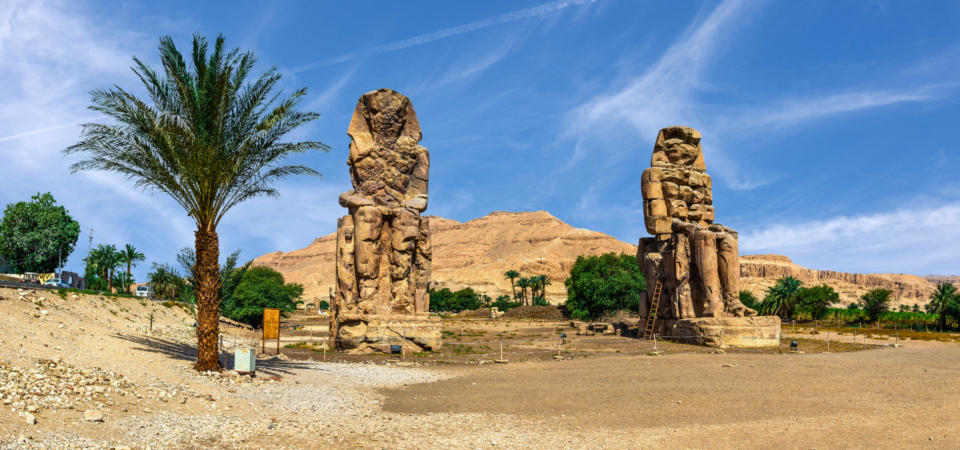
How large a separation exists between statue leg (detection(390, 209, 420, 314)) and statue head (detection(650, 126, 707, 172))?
9163 mm

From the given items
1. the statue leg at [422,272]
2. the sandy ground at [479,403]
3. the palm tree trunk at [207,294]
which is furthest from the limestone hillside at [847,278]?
the palm tree trunk at [207,294]

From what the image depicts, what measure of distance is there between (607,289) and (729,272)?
23344mm

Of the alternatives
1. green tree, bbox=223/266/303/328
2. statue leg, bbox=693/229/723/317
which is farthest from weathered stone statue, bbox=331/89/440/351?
green tree, bbox=223/266/303/328

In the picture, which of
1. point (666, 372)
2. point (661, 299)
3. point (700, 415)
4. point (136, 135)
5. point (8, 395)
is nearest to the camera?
point (8, 395)

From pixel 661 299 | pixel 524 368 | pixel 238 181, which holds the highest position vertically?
pixel 238 181

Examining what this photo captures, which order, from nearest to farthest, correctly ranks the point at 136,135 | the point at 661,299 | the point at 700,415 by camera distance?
the point at 700,415
the point at 136,135
the point at 661,299

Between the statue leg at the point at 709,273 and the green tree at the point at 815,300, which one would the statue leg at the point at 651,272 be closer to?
the statue leg at the point at 709,273

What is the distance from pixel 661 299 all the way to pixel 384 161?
33.6ft

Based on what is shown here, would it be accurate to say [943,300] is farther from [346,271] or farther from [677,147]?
[346,271]

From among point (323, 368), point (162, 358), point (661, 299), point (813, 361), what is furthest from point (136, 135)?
point (661, 299)

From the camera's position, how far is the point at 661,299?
826 inches

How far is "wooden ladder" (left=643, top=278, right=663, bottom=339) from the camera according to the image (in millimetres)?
20984

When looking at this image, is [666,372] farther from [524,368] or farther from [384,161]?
[384,161]

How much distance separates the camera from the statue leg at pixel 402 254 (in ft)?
59.2
